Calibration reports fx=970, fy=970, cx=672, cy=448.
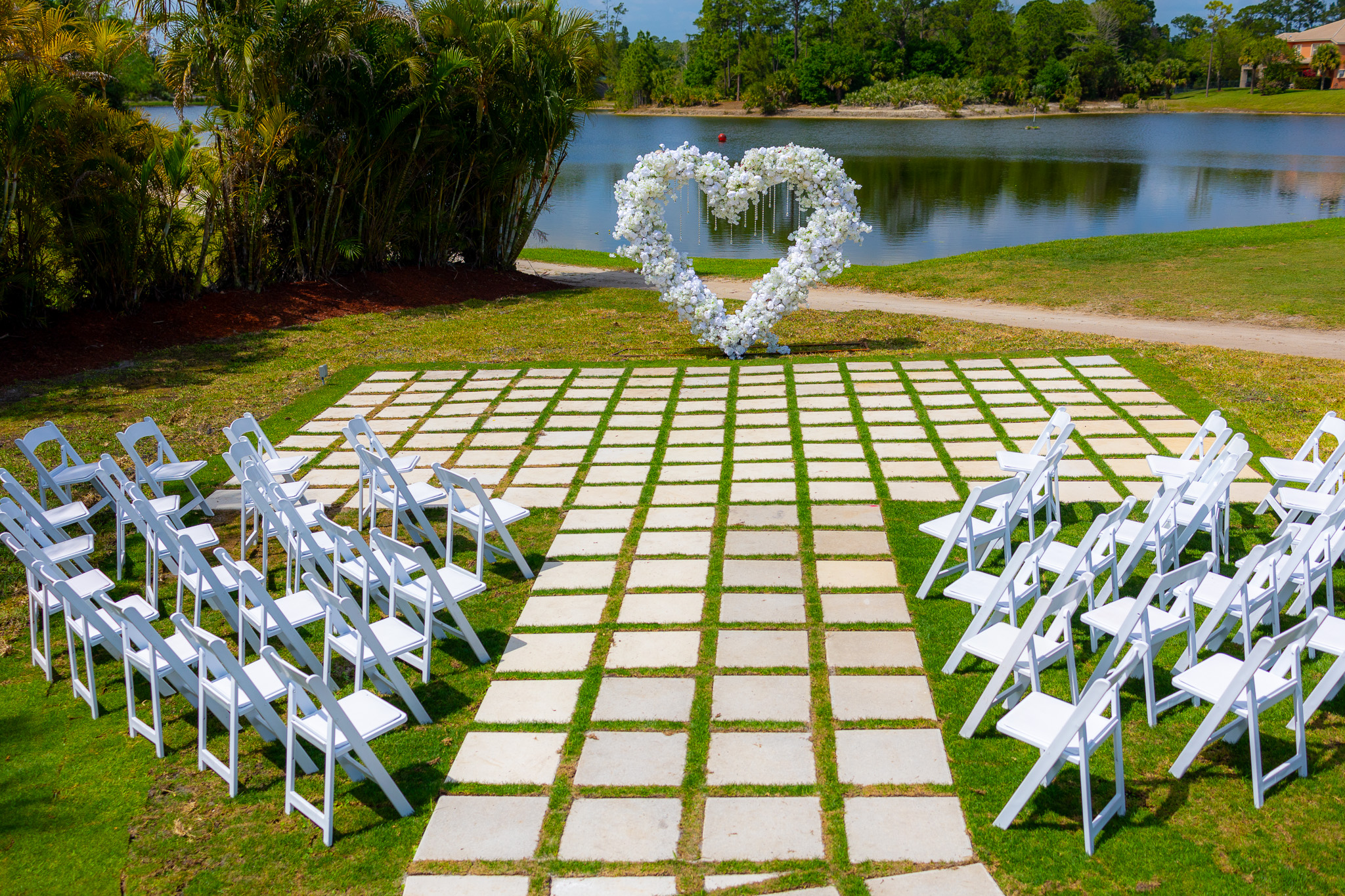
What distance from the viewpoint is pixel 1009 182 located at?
30812 mm

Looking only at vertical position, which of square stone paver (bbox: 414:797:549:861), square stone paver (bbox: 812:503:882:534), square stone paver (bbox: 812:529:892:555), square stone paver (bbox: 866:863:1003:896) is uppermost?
square stone paver (bbox: 812:503:882:534)

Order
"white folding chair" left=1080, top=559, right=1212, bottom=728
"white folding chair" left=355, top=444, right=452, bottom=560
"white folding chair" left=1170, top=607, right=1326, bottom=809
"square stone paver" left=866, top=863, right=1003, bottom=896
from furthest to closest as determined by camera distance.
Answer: "white folding chair" left=355, top=444, right=452, bottom=560 → "white folding chair" left=1080, top=559, right=1212, bottom=728 → "white folding chair" left=1170, top=607, right=1326, bottom=809 → "square stone paver" left=866, top=863, right=1003, bottom=896

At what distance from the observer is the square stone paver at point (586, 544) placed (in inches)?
236

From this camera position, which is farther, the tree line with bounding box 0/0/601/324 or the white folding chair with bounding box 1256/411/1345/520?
the tree line with bounding box 0/0/601/324

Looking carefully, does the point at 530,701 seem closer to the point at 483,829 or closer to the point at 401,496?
the point at 483,829

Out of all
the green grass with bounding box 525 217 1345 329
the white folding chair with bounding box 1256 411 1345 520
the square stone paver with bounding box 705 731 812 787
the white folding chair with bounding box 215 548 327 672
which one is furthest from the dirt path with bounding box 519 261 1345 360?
Result: the white folding chair with bounding box 215 548 327 672

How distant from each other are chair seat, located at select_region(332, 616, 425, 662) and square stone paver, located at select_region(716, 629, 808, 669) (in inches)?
57.1

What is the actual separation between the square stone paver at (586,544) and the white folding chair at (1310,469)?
3947mm

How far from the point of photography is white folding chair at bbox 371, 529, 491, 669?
4559 mm

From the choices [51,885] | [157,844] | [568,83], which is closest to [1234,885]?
[157,844]

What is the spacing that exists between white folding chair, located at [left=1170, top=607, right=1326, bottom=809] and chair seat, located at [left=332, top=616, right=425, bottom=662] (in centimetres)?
321

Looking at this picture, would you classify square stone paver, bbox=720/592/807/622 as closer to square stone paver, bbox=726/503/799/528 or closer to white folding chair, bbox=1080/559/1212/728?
square stone paver, bbox=726/503/799/528

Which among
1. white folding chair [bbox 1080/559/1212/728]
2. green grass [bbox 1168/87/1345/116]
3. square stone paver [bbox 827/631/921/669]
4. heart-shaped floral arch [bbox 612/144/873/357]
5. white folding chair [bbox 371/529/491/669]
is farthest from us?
green grass [bbox 1168/87/1345/116]

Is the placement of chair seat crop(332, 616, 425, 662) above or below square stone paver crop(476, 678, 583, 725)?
above
